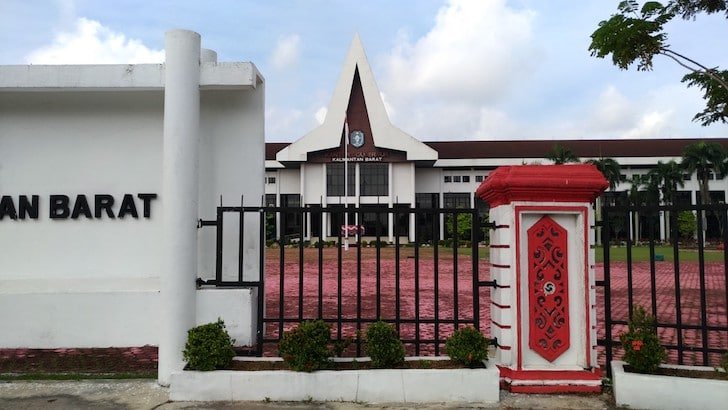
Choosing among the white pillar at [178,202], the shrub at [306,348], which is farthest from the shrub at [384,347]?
the white pillar at [178,202]

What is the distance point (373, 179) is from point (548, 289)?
4259cm

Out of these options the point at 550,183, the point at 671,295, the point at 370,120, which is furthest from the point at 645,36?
the point at 370,120

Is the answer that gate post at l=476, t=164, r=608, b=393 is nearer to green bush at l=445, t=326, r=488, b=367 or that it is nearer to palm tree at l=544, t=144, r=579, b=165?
green bush at l=445, t=326, r=488, b=367

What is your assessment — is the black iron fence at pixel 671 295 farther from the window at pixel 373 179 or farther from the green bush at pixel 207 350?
the window at pixel 373 179

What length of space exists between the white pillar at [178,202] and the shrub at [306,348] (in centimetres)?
103

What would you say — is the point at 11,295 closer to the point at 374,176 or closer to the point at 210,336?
the point at 210,336

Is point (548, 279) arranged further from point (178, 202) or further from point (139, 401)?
point (139, 401)

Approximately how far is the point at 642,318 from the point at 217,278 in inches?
150

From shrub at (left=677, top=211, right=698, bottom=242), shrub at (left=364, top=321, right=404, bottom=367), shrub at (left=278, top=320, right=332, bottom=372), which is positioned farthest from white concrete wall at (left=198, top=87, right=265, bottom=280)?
shrub at (left=677, top=211, right=698, bottom=242)

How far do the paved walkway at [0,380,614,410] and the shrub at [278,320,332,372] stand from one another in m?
0.32

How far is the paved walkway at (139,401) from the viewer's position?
4.49 metres

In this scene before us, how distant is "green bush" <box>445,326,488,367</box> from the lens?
4.76 m

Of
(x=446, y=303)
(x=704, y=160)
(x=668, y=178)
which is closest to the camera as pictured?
(x=446, y=303)

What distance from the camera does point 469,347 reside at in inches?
188
